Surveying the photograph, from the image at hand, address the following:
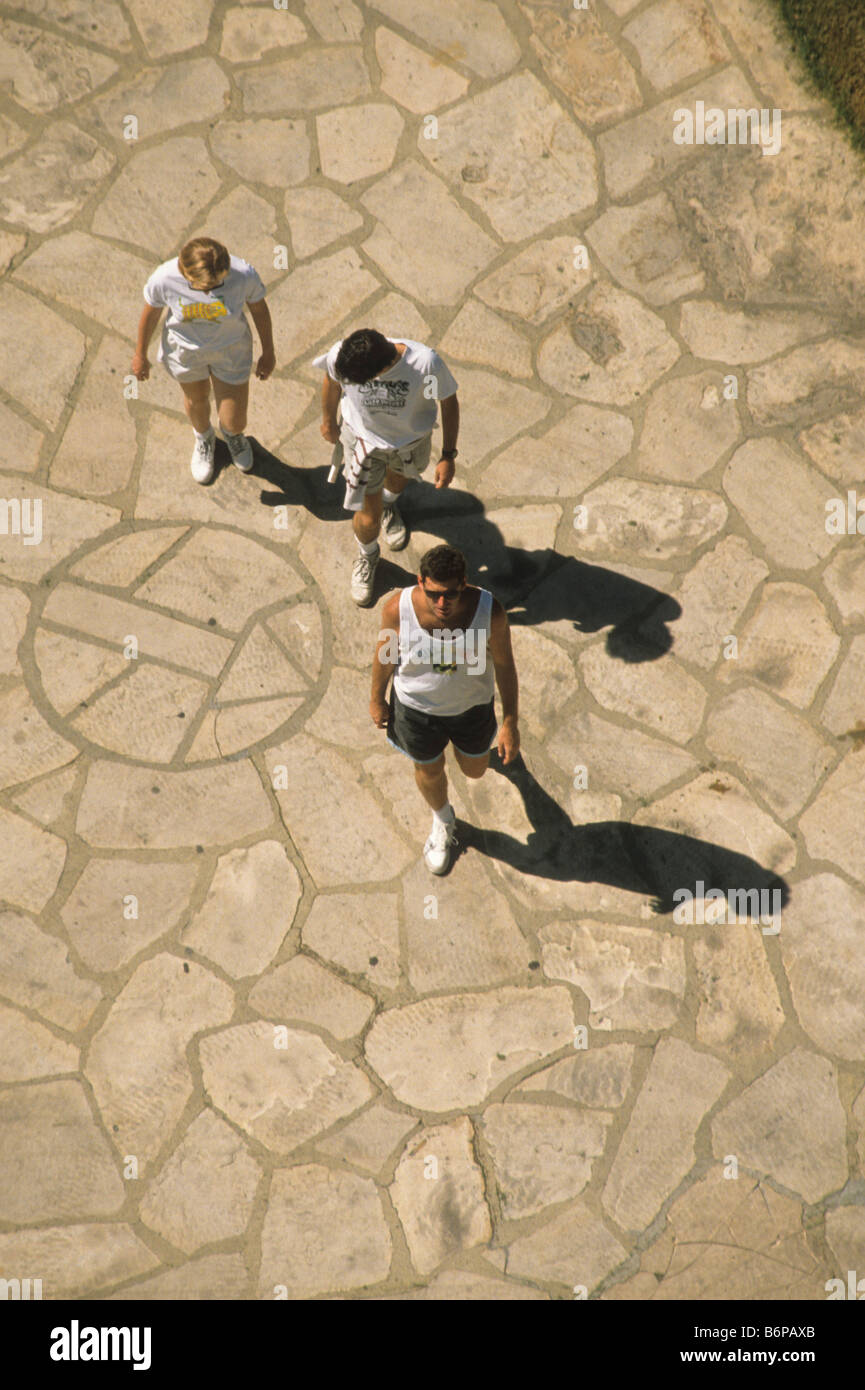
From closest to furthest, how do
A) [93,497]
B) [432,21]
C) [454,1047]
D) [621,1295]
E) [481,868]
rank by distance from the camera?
[621,1295]
[454,1047]
[481,868]
[93,497]
[432,21]

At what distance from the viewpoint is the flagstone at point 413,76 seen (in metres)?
6.85

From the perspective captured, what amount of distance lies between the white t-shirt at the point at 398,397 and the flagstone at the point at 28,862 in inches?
95.4

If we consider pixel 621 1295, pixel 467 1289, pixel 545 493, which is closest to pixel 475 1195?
pixel 467 1289

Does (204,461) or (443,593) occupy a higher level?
(204,461)

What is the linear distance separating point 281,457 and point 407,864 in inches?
94.1

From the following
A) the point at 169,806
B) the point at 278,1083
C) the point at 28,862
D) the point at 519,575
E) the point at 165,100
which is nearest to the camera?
the point at 278,1083

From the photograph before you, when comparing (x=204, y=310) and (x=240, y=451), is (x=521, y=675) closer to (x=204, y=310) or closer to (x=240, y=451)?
(x=240, y=451)

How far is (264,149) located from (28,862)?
444 centimetres

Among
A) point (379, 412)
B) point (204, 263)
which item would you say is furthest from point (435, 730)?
point (204, 263)

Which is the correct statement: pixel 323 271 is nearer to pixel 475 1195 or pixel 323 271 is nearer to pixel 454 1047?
pixel 454 1047

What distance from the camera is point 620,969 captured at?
201 inches

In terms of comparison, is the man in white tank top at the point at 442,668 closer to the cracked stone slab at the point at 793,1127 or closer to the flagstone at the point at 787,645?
the flagstone at the point at 787,645

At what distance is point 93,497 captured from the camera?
5.98m

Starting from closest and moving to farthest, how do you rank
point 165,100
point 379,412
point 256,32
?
point 379,412
point 165,100
point 256,32
